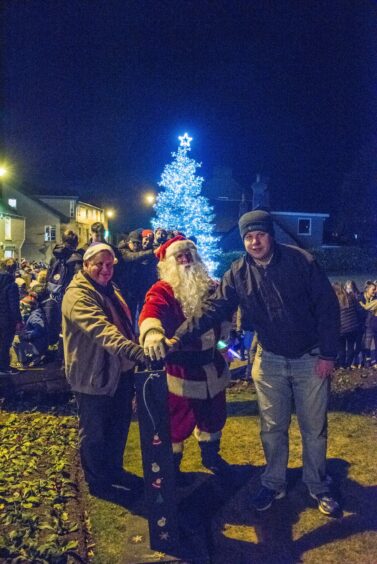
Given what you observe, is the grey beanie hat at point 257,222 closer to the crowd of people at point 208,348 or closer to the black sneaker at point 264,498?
the crowd of people at point 208,348

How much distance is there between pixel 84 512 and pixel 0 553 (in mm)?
768

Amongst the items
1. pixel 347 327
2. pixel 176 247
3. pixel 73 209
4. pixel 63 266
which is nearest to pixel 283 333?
pixel 176 247

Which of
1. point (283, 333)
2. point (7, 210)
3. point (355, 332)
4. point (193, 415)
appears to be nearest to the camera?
point (283, 333)

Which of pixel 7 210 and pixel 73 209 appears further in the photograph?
pixel 73 209

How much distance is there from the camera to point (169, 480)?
10.5 feet

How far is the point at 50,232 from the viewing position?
4662 centimetres

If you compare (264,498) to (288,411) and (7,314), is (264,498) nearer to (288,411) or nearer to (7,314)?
(288,411)

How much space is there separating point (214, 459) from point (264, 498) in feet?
2.03

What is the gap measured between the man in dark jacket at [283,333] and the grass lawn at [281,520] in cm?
16

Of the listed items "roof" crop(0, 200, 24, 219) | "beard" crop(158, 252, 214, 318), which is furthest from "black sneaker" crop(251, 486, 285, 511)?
"roof" crop(0, 200, 24, 219)

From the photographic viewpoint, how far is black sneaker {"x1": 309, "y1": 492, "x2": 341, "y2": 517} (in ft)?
12.0

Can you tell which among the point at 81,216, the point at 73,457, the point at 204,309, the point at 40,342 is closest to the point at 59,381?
the point at 40,342

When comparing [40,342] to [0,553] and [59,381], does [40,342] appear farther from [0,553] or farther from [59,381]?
[0,553]

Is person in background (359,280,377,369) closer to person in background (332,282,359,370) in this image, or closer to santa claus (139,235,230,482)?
person in background (332,282,359,370)
